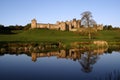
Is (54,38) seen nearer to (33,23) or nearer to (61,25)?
(61,25)

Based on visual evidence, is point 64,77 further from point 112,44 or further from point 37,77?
point 112,44

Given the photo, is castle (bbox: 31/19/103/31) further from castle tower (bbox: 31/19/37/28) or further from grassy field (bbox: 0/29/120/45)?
grassy field (bbox: 0/29/120/45)

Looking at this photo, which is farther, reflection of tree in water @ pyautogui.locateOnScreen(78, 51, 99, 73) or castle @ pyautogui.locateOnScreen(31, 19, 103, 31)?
castle @ pyautogui.locateOnScreen(31, 19, 103, 31)

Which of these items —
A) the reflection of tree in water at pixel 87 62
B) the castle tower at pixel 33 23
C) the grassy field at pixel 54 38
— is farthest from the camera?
the castle tower at pixel 33 23

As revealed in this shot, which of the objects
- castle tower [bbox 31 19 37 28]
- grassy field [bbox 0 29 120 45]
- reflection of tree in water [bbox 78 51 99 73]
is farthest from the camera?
castle tower [bbox 31 19 37 28]

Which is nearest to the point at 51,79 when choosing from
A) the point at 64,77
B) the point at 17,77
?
the point at 64,77

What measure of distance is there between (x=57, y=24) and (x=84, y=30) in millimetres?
91192

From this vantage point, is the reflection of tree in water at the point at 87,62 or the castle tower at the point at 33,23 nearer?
the reflection of tree in water at the point at 87,62

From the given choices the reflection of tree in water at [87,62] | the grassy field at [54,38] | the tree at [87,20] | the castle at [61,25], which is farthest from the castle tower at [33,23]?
the reflection of tree in water at [87,62]

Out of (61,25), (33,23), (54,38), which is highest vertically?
(33,23)

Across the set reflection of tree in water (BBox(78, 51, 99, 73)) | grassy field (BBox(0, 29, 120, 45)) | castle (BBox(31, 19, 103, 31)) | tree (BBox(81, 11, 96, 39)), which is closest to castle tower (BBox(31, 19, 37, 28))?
castle (BBox(31, 19, 103, 31))

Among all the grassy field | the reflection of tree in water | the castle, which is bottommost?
the reflection of tree in water

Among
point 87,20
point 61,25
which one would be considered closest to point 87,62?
point 87,20

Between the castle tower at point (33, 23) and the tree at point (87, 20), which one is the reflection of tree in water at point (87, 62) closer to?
the tree at point (87, 20)
